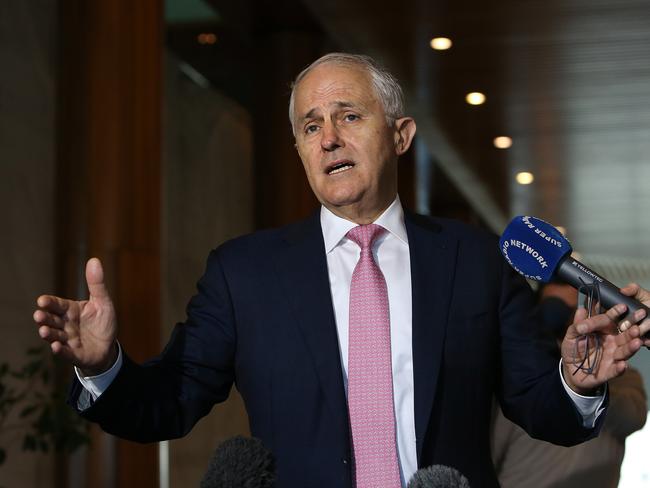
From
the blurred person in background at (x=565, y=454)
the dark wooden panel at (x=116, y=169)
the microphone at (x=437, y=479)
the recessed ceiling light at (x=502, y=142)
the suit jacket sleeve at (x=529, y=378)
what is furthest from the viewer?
the recessed ceiling light at (x=502, y=142)

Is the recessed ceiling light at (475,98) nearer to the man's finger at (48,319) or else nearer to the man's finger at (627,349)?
the man's finger at (627,349)

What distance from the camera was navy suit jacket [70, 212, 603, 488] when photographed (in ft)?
6.80

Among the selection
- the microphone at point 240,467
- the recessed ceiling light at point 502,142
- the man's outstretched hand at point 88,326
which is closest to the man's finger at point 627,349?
the microphone at point 240,467

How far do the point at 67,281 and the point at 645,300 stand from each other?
13.9ft

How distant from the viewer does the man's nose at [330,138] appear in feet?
7.30

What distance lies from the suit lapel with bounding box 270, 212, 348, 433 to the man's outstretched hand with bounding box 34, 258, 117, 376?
392 millimetres

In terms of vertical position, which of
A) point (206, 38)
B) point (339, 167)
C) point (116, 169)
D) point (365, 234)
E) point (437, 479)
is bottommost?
point (437, 479)

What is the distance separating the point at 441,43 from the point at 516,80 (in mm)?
1386

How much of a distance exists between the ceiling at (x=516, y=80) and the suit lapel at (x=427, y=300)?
6440 millimetres

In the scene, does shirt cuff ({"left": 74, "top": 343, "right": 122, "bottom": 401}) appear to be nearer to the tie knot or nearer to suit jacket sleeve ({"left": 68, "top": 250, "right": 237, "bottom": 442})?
suit jacket sleeve ({"left": 68, "top": 250, "right": 237, "bottom": 442})

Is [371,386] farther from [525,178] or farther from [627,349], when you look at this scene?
[525,178]

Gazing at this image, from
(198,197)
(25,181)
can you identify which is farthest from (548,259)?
(198,197)

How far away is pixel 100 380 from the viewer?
199cm

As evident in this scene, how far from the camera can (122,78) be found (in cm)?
554
